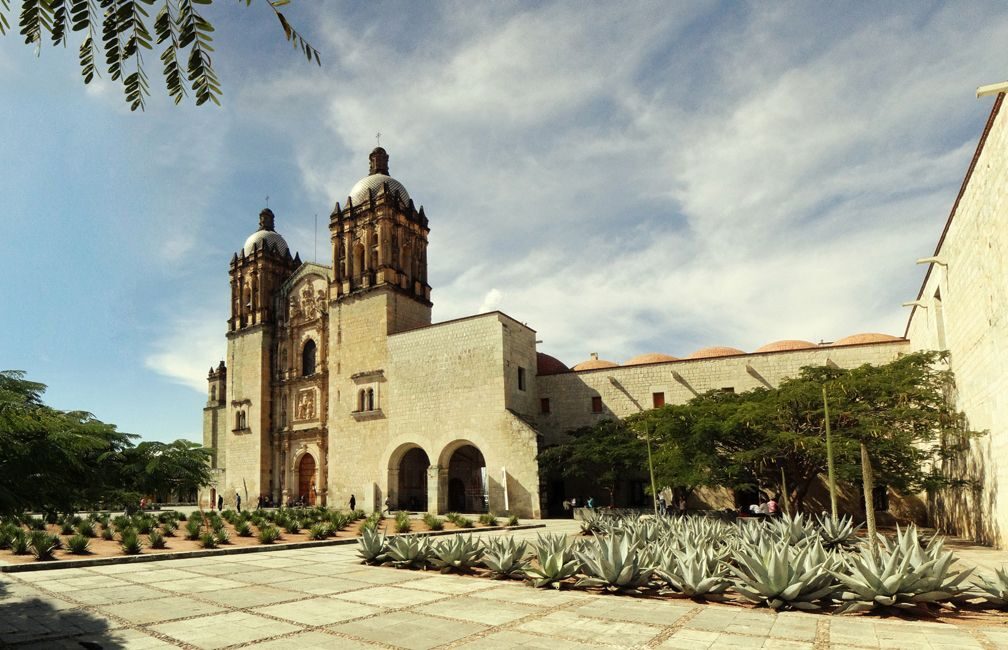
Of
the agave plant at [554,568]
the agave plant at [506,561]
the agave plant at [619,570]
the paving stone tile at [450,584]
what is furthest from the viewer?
the agave plant at [506,561]

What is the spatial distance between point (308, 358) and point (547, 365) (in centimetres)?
1309

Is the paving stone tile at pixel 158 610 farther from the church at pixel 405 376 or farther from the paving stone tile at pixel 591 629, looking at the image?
the church at pixel 405 376

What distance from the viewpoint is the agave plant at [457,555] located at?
978 cm

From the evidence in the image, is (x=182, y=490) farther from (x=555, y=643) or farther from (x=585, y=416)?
(x=555, y=643)

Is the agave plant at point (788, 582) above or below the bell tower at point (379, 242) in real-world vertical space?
below

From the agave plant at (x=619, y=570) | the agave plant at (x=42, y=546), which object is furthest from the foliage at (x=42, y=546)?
the agave plant at (x=619, y=570)

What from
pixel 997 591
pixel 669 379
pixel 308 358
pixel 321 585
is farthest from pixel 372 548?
pixel 308 358

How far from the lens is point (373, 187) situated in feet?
109

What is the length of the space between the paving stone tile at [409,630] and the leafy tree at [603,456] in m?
16.6

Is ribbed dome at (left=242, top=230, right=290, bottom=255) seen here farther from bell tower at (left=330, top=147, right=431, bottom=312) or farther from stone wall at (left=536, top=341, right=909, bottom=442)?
stone wall at (left=536, top=341, right=909, bottom=442)

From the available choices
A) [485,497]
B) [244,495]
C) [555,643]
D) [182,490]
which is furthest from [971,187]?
[244,495]

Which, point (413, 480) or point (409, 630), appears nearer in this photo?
point (409, 630)

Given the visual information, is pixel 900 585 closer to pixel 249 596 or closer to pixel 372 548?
pixel 249 596

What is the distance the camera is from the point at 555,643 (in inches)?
219
